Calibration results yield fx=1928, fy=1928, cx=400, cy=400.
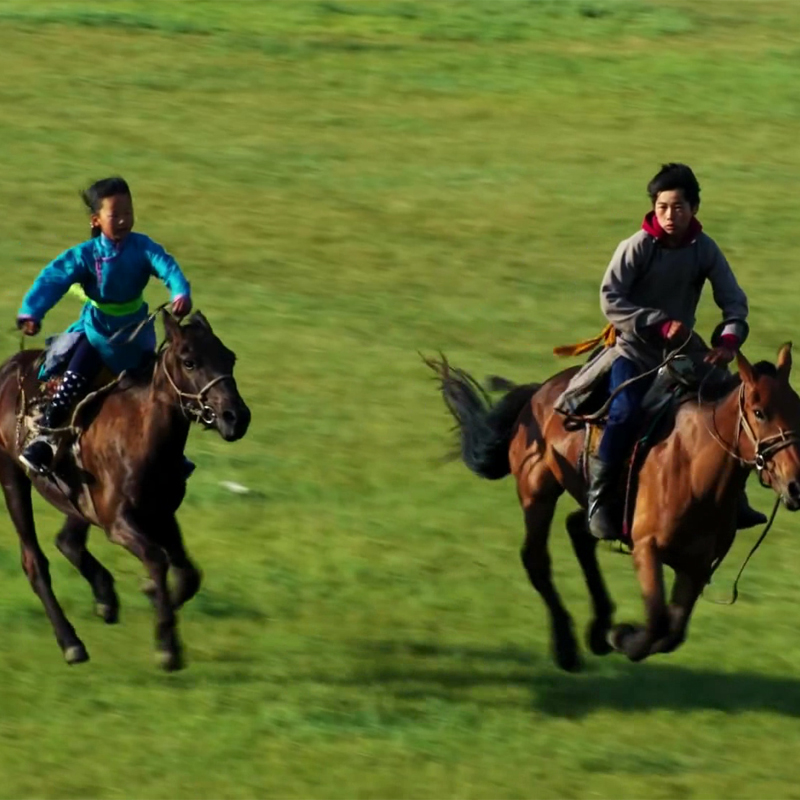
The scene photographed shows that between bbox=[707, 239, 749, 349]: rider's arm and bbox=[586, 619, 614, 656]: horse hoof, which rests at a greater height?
bbox=[707, 239, 749, 349]: rider's arm

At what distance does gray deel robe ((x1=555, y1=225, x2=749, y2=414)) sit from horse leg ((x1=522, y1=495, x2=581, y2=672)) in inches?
46.8

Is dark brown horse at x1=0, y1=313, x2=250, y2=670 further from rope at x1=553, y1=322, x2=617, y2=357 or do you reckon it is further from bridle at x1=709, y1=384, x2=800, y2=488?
bridle at x1=709, y1=384, x2=800, y2=488

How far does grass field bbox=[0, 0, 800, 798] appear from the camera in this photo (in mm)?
9461

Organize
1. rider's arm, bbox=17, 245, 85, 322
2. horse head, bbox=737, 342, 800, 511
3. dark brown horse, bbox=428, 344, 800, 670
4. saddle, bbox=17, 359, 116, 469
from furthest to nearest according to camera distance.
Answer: saddle, bbox=17, 359, 116, 469 → rider's arm, bbox=17, 245, 85, 322 → dark brown horse, bbox=428, 344, 800, 670 → horse head, bbox=737, 342, 800, 511

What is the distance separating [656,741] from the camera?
9.54 meters

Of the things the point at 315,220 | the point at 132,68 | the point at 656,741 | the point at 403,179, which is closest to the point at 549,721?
the point at 656,741

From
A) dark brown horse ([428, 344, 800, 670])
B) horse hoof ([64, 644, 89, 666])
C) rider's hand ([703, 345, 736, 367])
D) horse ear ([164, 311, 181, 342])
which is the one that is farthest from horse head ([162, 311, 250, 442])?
rider's hand ([703, 345, 736, 367])

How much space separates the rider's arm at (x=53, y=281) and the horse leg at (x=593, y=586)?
3049mm

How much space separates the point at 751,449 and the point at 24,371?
14.0 ft

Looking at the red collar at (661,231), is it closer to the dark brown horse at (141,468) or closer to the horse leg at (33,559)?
the dark brown horse at (141,468)

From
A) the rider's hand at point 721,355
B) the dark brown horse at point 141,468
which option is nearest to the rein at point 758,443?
the rider's hand at point 721,355

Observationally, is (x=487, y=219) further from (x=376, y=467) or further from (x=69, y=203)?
(x=376, y=467)

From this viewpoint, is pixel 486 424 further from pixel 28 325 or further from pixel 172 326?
pixel 28 325

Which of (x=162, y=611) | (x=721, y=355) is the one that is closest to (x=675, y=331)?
(x=721, y=355)
